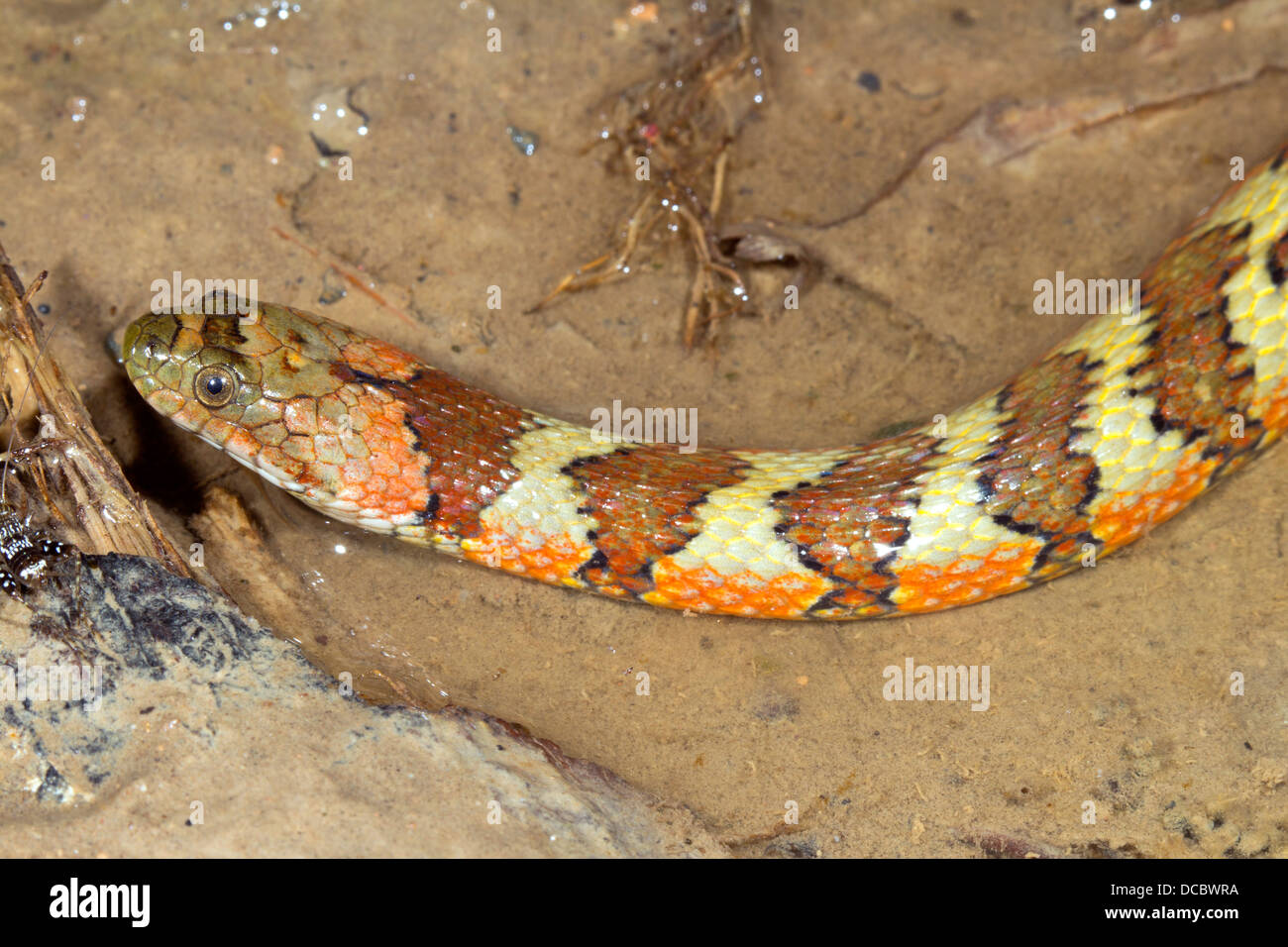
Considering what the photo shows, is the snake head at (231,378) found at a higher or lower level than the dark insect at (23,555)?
higher

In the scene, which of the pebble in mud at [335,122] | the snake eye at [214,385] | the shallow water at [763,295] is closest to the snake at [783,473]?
the snake eye at [214,385]

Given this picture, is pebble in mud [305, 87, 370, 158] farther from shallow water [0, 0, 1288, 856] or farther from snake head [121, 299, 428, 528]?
snake head [121, 299, 428, 528]

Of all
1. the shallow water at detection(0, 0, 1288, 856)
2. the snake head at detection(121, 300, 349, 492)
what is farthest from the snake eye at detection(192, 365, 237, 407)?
the shallow water at detection(0, 0, 1288, 856)

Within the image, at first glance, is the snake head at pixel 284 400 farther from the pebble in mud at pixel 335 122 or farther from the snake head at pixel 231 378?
the pebble in mud at pixel 335 122

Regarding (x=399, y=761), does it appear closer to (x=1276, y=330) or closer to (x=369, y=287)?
(x=369, y=287)

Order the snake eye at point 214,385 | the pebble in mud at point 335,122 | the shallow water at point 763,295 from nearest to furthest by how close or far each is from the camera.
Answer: the snake eye at point 214,385
the shallow water at point 763,295
the pebble in mud at point 335,122

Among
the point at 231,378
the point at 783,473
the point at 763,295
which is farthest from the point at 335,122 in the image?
the point at 783,473

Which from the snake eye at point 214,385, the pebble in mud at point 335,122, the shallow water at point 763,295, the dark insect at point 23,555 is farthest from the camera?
the pebble in mud at point 335,122
